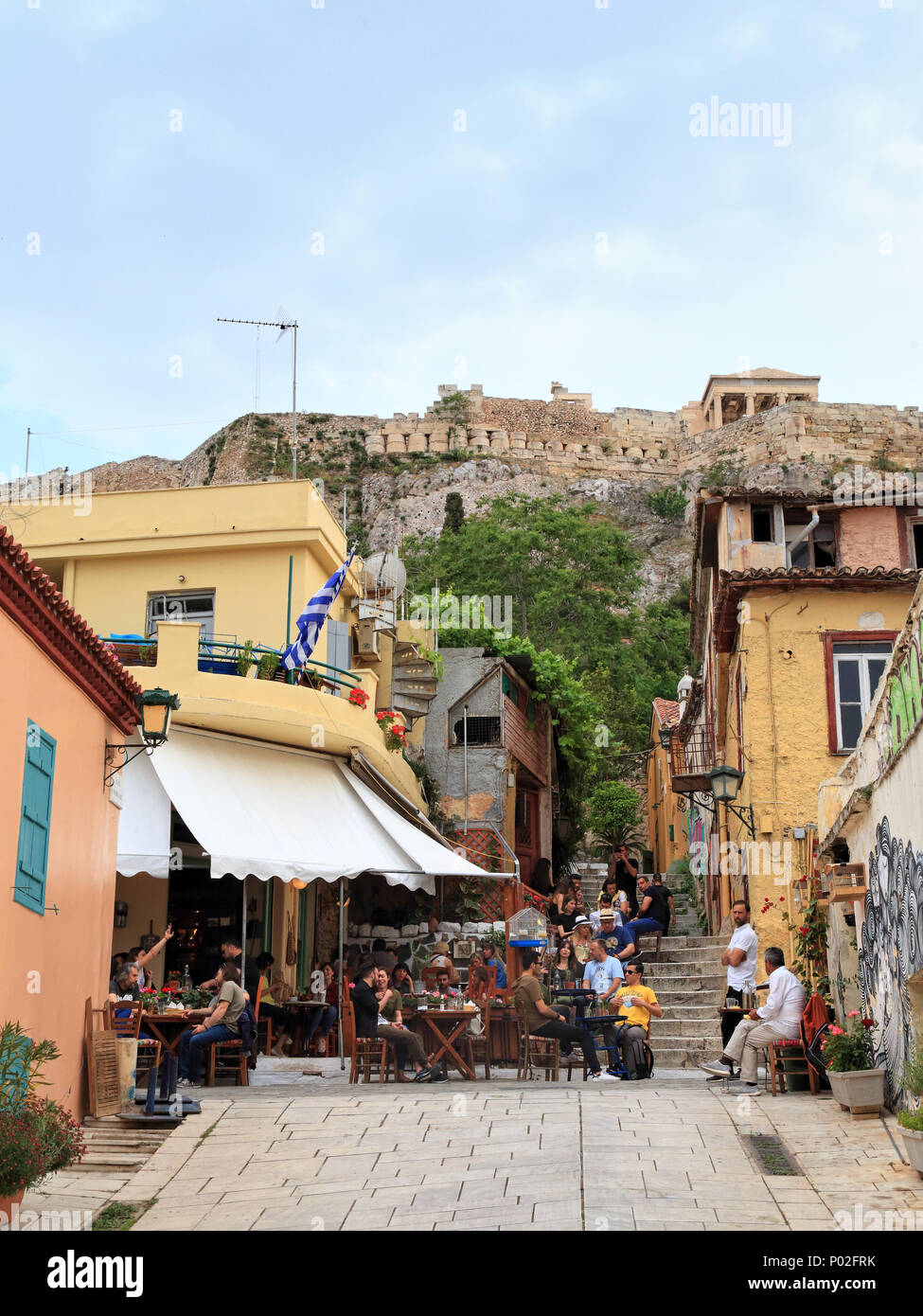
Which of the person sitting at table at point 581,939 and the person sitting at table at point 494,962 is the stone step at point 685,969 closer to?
the person sitting at table at point 581,939

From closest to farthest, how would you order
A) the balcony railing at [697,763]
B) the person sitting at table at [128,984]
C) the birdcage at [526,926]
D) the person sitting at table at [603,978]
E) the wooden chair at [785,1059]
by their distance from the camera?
the wooden chair at [785,1059] → the person sitting at table at [128,984] → the person sitting at table at [603,978] → the birdcage at [526,926] → the balcony railing at [697,763]

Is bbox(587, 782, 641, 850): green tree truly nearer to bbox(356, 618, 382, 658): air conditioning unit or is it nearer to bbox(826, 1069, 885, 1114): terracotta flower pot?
bbox(356, 618, 382, 658): air conditioning unit

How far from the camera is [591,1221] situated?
22.2 ft

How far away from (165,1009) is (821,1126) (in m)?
6.08

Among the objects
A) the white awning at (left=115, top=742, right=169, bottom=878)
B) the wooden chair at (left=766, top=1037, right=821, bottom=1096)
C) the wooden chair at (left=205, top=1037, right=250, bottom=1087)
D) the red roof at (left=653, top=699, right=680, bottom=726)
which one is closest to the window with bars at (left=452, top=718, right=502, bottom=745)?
the white awning at (left=115, top=742, right=169, bottom=878)

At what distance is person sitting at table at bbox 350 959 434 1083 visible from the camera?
1285cm

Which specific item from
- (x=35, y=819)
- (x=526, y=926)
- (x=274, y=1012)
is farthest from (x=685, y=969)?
(x=35, y=819)

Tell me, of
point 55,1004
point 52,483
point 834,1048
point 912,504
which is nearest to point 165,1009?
point 55,1004

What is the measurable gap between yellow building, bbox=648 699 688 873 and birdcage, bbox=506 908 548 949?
781 cm

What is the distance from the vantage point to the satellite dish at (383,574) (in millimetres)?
22234

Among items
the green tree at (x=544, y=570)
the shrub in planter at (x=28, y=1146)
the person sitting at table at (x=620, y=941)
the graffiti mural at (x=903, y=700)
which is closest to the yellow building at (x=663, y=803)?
the green tree at (x=544, y=570)

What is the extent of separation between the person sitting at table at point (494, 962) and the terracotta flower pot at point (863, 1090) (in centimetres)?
758

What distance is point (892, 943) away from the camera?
32.4 feet

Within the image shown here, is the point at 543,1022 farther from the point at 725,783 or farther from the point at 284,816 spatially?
the point at 284,816
